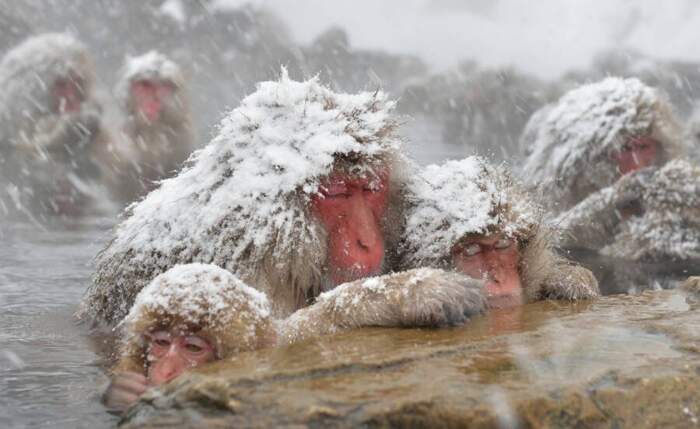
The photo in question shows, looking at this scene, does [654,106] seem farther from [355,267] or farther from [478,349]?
[478,349]

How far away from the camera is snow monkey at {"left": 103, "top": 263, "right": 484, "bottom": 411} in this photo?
2602 millimetres

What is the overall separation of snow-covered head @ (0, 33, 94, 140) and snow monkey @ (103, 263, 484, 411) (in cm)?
678

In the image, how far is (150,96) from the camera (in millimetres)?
8977

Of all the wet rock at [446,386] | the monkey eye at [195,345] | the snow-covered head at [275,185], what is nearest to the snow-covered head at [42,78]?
the snow-covered head at [275,185]

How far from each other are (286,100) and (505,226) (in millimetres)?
953

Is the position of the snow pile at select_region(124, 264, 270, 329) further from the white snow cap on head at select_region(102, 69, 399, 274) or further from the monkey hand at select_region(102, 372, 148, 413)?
the white snow cap on head at select_region(102, 69, 399, 274)

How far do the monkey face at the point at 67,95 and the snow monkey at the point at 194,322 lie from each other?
270 inches

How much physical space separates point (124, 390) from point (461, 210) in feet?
5.13

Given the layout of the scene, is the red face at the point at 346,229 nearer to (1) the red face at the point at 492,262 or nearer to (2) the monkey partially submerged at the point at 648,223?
(1) the red face at the point at 492,262

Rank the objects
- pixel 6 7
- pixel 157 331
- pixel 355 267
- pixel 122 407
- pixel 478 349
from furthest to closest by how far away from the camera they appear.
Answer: pixel 6 7 → pixel 355 267 → pixel 157 331 → pixel 122 407 → pixel 478 349

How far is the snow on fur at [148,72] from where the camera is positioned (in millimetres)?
8812

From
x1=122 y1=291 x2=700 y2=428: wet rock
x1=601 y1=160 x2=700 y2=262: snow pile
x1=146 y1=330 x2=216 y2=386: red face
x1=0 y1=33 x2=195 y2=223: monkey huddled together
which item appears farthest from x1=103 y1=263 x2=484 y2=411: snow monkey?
x1=0 y1=33 x2=195 y2=223: monkey huddled together

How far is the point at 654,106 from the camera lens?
21.6 ft

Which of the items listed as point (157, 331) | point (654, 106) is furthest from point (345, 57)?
point (157, 331)
